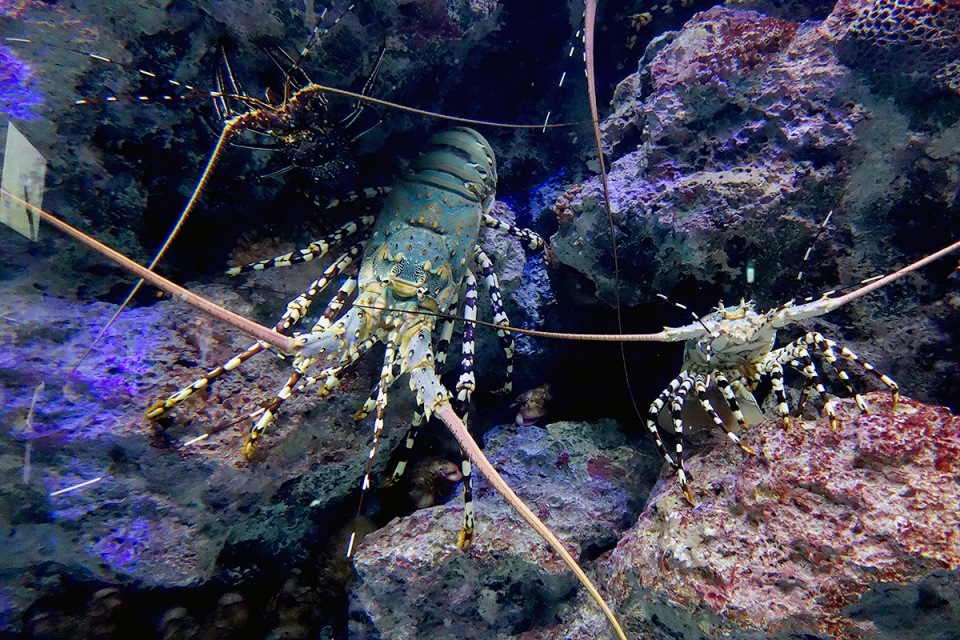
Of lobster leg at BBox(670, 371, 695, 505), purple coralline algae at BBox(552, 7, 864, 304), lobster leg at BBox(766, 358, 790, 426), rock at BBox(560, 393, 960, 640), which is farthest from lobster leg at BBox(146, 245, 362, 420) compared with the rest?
lobster leg at BBox(766, 358, 790, 426)

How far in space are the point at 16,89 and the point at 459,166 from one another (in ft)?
7.24

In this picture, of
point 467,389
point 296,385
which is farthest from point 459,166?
point 296,385

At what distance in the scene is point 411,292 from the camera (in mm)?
2430

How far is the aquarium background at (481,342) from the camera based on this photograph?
165 cm

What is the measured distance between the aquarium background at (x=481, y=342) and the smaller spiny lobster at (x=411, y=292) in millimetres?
213

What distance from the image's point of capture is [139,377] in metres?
1.99

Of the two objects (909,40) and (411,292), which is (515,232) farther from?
(909,40)

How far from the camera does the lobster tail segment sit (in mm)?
2938

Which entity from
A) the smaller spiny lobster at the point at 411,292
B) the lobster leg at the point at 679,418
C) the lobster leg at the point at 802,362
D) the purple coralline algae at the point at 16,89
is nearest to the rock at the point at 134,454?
the smaller spiny lobster at the point at 411,292

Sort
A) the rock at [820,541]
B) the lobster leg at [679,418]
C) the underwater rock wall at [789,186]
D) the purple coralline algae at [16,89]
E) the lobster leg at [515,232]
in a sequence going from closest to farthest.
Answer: the rock at [820,541] → the purple coralline algae at [16,89] → the lobster leg at [679,418] → the underwater rock wall at [789,186] → the lobster leg at [515,232]

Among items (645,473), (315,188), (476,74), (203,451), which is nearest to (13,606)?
(203,451)

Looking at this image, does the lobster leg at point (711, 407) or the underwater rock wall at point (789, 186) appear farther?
the underwater rock wall at point (789, 186)

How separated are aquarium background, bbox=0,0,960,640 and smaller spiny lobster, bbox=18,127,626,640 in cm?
21

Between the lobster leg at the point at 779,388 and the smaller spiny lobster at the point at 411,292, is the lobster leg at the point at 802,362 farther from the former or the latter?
the smaller spiny lobster at the point at 411,292
